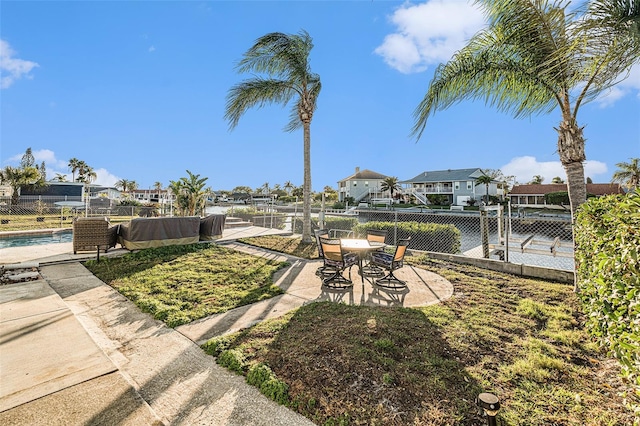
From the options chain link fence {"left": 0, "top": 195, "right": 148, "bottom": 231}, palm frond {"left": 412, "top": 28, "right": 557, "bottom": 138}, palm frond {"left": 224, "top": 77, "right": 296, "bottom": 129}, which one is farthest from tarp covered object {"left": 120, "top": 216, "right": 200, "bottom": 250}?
chain link fence {"left": 0, "top": 195, "right": 148, "bottom": 231}

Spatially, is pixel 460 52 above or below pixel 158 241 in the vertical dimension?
above

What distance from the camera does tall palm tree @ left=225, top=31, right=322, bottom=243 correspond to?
9.93 meters

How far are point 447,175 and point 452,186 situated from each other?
2.75 meters

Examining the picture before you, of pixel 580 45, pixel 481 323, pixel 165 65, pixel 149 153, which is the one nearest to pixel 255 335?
pixel 481 323

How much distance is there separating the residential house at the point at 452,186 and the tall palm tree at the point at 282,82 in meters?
39.8

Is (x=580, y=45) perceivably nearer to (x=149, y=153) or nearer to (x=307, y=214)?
(x=307, y=214)

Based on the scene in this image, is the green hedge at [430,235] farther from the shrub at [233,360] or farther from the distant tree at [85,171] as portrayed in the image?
the distant tree at [85,171]

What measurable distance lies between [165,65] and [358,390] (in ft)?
57.5

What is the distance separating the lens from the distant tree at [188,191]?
595 inches

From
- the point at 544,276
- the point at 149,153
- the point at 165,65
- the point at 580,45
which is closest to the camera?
the point at 580,45

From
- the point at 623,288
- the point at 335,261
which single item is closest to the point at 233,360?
the point at 335,261

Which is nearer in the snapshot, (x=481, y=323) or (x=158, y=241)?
(x=481, y=323)

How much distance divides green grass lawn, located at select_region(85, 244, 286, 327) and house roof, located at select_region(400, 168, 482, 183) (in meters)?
44.7

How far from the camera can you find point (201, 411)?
225cm
